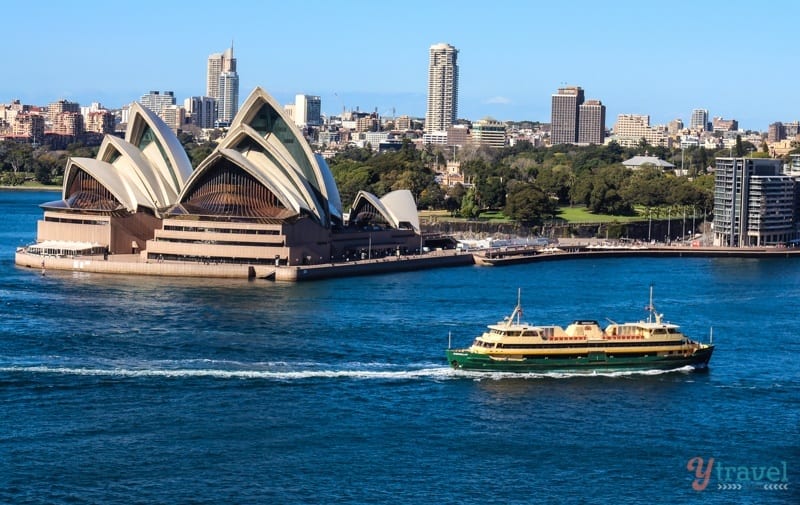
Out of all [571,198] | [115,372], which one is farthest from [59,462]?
[571,198]

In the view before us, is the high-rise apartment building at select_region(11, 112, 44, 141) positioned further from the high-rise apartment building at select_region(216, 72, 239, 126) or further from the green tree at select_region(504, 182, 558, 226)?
the green tree at select_region(504, 182, 558, 226)

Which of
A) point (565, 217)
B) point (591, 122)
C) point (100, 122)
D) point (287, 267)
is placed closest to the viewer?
point (287, 267)

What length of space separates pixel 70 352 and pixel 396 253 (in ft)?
77.1

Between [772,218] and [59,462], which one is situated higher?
[772,218]

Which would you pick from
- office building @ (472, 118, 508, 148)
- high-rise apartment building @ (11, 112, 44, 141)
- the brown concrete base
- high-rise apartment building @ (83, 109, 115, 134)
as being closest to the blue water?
the brown concrete base

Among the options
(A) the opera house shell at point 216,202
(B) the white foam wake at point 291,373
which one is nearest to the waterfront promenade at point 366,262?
(A) the opera house shell at point 216,202

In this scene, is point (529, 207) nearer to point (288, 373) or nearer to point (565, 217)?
point (565, 217)

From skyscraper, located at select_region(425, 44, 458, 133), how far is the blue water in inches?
5414

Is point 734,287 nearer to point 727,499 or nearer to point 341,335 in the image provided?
point 341,335

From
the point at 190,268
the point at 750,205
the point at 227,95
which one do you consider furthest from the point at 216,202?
the point at 227,95

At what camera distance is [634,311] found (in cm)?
3712

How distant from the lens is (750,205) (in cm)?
6141

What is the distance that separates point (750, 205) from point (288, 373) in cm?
3892

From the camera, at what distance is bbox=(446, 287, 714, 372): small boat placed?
2755cm
